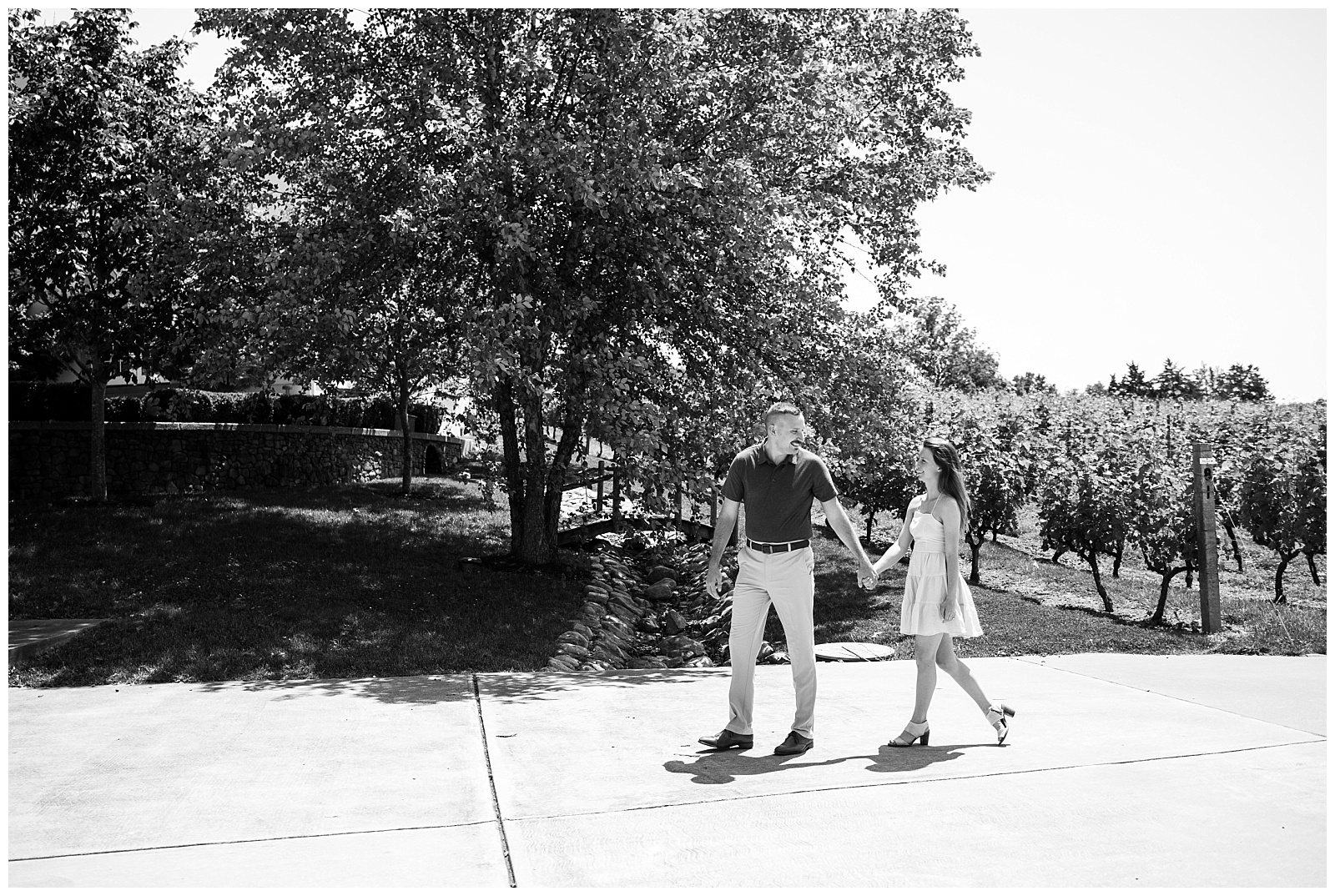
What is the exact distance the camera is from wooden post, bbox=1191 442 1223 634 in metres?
10.8

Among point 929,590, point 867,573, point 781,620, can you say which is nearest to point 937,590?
point 929,590

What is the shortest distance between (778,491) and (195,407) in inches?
720

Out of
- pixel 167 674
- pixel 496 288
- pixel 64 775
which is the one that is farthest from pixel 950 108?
pixel 64 775

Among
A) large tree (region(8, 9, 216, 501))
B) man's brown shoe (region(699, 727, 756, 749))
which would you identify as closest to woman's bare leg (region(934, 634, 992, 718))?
man's brown shoe (region(699, 727, 756, 749))

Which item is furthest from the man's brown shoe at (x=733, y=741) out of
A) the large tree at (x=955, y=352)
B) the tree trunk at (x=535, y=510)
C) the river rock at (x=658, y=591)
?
the large tree at (x=955, y=352)

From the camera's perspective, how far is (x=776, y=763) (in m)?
5.49

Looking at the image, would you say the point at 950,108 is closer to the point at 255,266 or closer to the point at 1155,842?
the point at 255,266

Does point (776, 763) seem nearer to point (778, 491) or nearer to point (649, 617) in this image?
point (778, 491)

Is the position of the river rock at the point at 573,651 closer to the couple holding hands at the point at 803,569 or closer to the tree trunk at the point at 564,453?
the tree trunk at the point at 564,453

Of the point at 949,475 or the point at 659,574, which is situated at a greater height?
the point at 949,475

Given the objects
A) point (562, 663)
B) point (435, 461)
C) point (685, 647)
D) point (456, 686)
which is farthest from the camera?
point (435, 461)

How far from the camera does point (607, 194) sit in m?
10.6

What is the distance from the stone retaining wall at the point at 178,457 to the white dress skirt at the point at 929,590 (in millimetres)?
17776

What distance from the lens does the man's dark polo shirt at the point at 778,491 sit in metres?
5.79
